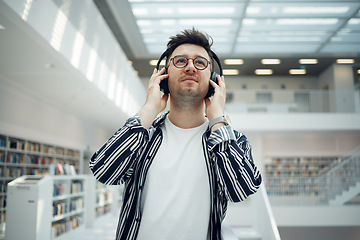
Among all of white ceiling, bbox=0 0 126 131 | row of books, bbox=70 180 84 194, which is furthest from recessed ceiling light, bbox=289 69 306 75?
row of books, bbox=70 180 84 194

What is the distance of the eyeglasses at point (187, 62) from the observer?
1.13 meters

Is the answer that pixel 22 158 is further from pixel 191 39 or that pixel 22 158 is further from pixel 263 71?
pixel 263 71

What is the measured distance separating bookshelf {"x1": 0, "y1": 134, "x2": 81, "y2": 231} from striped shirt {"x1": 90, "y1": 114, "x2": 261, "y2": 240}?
206 inches

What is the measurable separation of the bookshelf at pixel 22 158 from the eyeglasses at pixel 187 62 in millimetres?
5295

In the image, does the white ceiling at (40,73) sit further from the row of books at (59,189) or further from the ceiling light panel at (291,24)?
the ceiling light panel at (291,24)

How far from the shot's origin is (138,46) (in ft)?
41.6

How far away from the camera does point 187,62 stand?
113 cm

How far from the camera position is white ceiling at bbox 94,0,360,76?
9.23 m

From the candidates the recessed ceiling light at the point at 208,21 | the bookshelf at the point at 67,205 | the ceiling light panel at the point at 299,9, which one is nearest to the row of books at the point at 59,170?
the bookshelf at the point at 67,205

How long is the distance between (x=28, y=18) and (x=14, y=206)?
2726 millimetres

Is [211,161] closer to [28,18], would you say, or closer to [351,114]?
[28,18]

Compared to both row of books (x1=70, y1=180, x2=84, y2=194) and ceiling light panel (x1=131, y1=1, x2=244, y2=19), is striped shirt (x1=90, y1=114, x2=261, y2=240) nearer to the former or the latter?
row of books (x1=70, y1=180, x2=84, y2=194)

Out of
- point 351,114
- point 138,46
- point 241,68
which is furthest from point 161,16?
point 351,114

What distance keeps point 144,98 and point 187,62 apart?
10.8m
